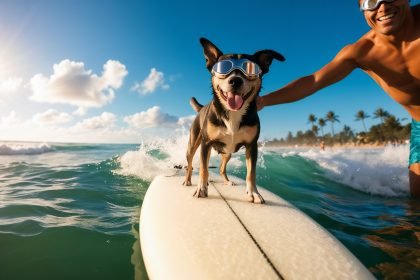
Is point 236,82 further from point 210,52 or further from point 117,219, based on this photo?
point 117,219

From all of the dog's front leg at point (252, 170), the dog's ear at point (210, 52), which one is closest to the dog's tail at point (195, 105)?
the dog's ear at point (210, 52)

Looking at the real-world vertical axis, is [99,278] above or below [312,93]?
below

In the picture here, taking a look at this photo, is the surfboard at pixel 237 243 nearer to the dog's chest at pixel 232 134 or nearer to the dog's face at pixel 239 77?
the dog's chest at pixel 232 134

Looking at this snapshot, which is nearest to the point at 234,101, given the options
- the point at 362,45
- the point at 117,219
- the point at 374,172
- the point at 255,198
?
the point at 255,198

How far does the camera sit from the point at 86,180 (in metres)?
5.63

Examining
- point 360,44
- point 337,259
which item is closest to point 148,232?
point 337,259

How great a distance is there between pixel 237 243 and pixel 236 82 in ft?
4.13

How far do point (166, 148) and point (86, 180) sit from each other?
3.97 metres

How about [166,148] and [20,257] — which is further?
[166,148]

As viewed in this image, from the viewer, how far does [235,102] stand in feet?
7.51

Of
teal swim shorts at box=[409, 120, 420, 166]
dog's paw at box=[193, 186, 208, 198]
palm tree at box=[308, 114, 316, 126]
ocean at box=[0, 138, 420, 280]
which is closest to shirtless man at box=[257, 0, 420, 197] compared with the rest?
teal swim shorts at box=[409, 120, 420, 166]

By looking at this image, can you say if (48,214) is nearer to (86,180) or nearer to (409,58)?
(86,180)

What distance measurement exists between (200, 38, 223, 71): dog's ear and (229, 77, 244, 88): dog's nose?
381 mm

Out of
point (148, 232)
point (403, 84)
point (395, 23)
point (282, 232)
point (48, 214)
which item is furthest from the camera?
point (48, 214)
